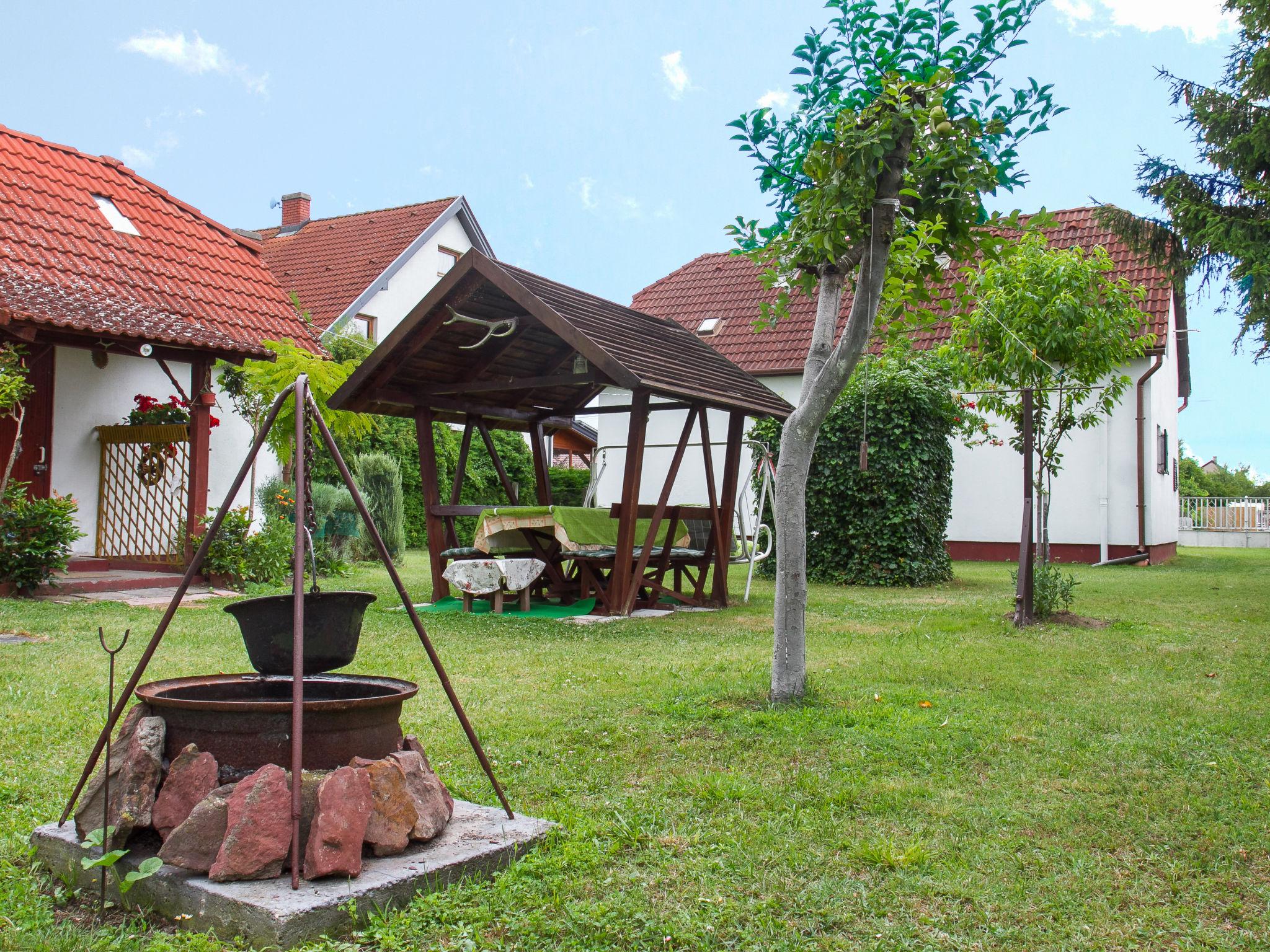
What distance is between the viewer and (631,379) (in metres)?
8.78

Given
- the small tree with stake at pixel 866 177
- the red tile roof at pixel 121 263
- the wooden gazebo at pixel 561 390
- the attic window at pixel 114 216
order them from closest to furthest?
the small tree with stake at pixel 866 177 < the wooden gazebo at pixel 561 390 < the red tile roof at pixel 121 263 < the attic window at pixel 114 216

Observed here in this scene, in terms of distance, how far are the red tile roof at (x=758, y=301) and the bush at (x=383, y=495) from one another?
21.6ft

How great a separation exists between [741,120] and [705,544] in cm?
687

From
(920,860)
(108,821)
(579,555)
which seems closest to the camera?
(108,821)

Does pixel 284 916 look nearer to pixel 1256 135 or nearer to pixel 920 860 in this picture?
pixel 920 860

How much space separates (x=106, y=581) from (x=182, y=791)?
8.64m

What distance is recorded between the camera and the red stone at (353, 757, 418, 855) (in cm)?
321

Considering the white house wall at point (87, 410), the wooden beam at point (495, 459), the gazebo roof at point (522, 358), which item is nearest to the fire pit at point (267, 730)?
the gazebo roof at point (522, 358)

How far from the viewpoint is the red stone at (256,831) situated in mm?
2959

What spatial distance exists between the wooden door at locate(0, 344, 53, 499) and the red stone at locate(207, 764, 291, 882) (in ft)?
32.4

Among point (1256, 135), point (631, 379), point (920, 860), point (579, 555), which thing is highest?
point (1256, 135)

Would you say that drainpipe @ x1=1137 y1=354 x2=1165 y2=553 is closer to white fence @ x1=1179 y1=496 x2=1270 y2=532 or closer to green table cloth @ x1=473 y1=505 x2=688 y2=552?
green table cloth @ x1=473 y1=505 x2=688 y2=552

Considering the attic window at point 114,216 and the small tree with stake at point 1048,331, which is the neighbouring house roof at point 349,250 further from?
the small tree with stake at point 1048,331

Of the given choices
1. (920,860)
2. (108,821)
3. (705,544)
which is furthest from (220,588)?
(920,860)
